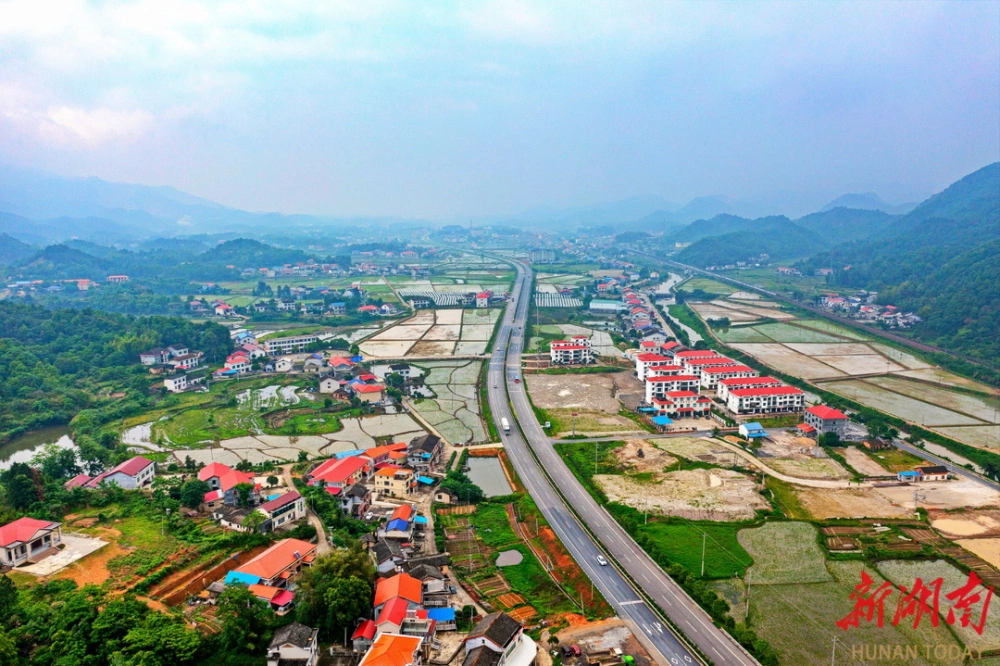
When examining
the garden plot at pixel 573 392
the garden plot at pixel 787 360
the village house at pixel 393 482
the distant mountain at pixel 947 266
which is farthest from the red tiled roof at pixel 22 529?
the distant mountain at pixel 947 266

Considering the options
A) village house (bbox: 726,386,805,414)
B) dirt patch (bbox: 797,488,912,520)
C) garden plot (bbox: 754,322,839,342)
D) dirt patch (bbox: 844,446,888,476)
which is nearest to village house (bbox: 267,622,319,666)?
dirt patch (bbox: 797,488,912,520)

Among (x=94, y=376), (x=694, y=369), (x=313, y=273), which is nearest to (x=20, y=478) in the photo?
(x=94, y=376)

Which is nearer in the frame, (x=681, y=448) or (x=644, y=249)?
(x=681, y=448)

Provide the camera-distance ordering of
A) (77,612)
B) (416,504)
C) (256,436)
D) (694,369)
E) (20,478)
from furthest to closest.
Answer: (694,369), (256,436), (416,504), (20,478), (77,612)

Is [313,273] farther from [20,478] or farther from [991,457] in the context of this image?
[991,457]

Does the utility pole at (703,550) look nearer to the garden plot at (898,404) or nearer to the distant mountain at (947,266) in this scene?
the garden plot at (898,404)

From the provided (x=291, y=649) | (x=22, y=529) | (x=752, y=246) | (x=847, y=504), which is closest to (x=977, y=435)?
(x=847, y=504)

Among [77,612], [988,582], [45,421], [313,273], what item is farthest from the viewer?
[313,273]

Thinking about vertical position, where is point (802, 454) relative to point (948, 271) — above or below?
below
